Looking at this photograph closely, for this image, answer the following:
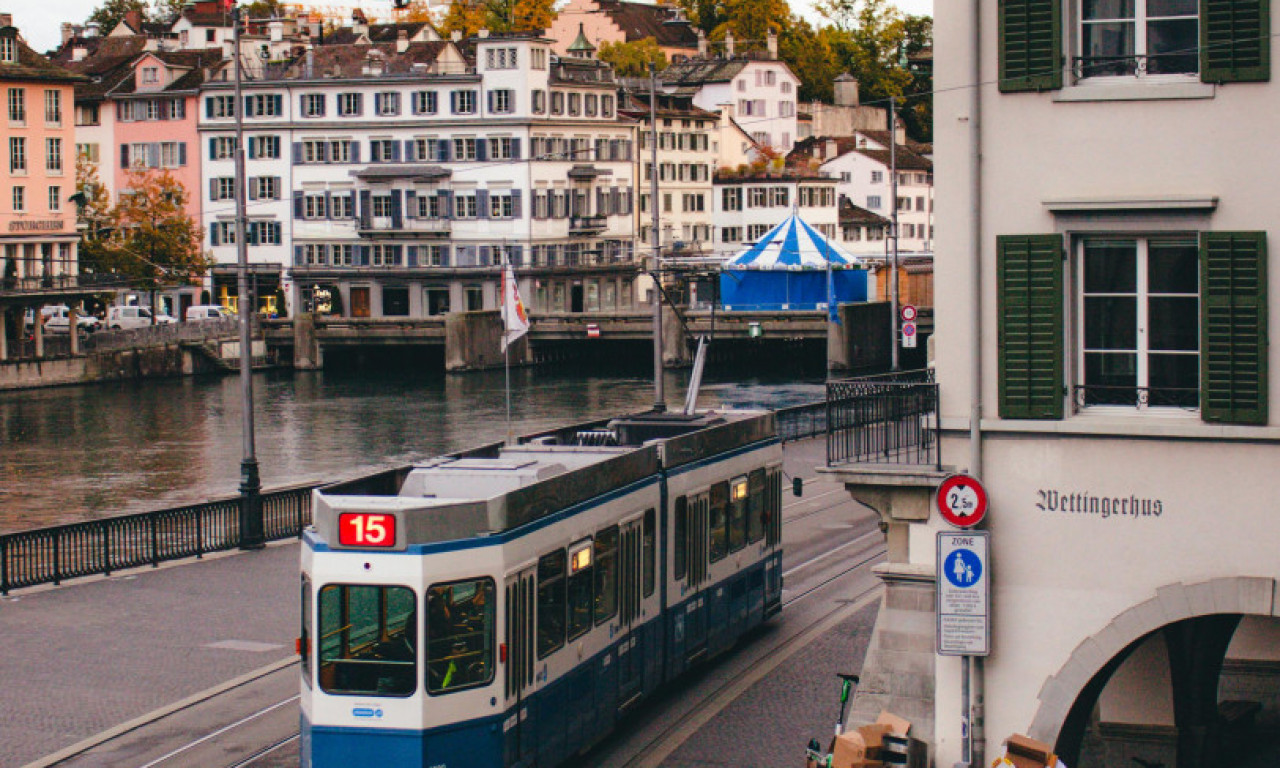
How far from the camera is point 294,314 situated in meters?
106

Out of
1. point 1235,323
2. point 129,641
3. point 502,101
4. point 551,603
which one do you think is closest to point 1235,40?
point 1235,323

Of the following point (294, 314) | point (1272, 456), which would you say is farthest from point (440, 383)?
point (1272, 456)

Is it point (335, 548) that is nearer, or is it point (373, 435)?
point (335, 548)

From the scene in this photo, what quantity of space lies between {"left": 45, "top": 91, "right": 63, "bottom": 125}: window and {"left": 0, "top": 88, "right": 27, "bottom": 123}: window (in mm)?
1321

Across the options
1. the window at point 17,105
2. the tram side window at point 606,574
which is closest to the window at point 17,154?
the window at point 17,105

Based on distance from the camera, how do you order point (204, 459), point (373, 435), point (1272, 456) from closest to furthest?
point (1272, 456), point (204, 459), point (373, 435)

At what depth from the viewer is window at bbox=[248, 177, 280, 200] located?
108750 millimetres

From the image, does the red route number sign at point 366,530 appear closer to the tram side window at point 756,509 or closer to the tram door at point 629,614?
the tram door at point 629,614

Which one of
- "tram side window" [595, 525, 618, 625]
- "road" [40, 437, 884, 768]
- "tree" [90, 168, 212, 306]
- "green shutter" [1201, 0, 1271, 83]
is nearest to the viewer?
"green shutter" [1201, 0, 1271, 83]

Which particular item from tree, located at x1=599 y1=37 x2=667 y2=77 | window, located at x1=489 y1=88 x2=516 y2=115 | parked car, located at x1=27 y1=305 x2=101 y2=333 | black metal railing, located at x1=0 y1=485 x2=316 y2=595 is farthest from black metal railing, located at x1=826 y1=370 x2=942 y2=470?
tree, located at x1=599 y1=37 x2=667 y2=77

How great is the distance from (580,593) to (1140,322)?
6383 millimetres

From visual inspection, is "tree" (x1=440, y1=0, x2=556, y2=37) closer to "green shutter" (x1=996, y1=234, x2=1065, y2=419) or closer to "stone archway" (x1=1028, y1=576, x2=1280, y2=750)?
"green shutter" (x1=996, y1=234, x2=1065, y2=419)

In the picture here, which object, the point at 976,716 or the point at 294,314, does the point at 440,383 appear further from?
the point at 976,716

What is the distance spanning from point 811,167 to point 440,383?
41.7 meters
